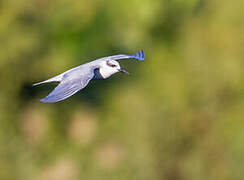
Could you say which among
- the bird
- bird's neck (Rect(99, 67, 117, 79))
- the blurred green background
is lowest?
the blurred green background

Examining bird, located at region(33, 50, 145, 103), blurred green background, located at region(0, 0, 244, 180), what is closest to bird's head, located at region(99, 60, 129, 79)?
bird, located at region(33, 50, 145, 103)

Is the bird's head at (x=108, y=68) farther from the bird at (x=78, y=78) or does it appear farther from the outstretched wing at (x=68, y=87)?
the outstretched wing at (x=68, y=87)

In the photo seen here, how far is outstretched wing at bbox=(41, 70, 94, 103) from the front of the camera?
5.82 metres

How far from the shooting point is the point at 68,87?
20.4 ft

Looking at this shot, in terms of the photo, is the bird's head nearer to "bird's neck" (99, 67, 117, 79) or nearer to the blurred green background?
"bird's neck" (99, 67, 117, 79)

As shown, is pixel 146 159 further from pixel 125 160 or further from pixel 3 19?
pixel 3 19

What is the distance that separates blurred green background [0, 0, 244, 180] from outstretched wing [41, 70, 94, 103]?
15.0ft

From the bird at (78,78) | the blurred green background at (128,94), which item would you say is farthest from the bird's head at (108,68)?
the blurred green background at (128,94)

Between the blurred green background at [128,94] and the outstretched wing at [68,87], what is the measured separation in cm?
459

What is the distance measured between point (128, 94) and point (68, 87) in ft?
24.1

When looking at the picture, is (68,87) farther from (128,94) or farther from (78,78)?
(128,94)

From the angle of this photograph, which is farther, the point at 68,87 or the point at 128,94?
the point at 128,94

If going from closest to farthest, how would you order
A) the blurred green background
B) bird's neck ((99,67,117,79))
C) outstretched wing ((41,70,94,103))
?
1. outstretched wing ((41,70,94,103))
2. bird's neck ((99,67,117,79))
3. the blurred green background

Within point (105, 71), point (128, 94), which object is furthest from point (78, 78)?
point (128, 94)
